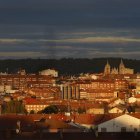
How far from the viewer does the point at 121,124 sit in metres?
35.2

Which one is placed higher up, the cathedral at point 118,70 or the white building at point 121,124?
the cathedral at point 118,70

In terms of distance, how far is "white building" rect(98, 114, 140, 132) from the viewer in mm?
33859

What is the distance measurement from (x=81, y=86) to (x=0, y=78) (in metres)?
16.0

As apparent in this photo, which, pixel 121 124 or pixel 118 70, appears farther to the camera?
pixel 118 70

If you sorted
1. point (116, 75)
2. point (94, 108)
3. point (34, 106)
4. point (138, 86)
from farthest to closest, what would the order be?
point (116, 75) → point (138, 86) → point (34, 106) → point (94, 108)

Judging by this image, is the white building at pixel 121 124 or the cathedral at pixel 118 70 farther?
the cathedral at pixel 118 70

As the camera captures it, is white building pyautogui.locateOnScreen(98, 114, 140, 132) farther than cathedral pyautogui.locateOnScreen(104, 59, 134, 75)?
No

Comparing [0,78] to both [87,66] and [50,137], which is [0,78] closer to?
[87,66]

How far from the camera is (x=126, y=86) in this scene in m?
130

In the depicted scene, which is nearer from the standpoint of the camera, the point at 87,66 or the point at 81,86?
the point at 81,86

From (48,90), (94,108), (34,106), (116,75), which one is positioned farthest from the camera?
(116,75)

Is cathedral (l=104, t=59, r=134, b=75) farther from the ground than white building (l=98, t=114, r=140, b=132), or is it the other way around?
cathedral (l=104, t=59, r=134, b=75)

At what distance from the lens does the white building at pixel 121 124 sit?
33.9 m

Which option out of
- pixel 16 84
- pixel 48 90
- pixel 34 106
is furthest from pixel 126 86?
pixel 34 106
